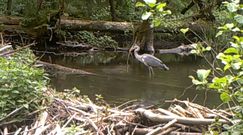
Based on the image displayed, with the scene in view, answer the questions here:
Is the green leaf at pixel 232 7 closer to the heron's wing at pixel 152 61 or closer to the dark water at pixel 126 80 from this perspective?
the dark water at pixel 126 80

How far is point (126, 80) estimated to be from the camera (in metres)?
12.1

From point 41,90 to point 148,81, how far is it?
717cm

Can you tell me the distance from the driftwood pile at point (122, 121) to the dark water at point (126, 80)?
3178 millimetres

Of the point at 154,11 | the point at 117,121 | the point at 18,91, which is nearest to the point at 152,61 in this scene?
the point at 117,121

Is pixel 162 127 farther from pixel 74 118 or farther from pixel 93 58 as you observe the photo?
pixel 93 58

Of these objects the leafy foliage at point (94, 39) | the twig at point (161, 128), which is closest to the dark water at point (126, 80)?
the leafy foliage at point (94, 39)

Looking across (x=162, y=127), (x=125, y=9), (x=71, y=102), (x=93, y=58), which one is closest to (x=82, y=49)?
(x=93, y=58)

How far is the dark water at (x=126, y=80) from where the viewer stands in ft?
32.9

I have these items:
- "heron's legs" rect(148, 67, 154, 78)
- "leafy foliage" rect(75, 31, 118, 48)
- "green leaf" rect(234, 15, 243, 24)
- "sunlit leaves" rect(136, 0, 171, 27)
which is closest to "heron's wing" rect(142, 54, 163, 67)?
"heron's legs" rect(148, 67, 154, 78)

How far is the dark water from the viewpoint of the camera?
1003 cm

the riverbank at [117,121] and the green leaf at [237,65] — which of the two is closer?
the green leaf at [237,65]

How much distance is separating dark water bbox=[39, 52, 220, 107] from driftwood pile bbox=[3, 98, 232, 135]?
10.4 ft

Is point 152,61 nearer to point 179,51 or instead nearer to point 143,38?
point 143,38

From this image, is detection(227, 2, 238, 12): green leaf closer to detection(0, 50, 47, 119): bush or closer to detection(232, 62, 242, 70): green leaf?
detection(232, 62, 242, 70): green leaf
